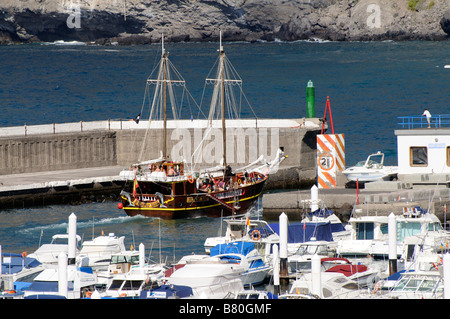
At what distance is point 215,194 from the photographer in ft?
137

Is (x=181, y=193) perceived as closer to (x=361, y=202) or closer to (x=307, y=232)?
(x=361, y=202)

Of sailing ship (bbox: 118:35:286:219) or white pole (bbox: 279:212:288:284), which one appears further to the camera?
sailing ship (bbox: 118:35:286:219)

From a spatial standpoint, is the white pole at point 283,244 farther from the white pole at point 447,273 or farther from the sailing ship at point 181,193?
the sailing ship at point 181,193

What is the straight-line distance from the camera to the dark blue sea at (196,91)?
38.3 m

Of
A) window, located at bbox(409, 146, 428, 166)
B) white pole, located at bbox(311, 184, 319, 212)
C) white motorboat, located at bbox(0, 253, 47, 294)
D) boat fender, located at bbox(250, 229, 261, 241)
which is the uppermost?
window, located at bbox(409, 146, 428, 166)

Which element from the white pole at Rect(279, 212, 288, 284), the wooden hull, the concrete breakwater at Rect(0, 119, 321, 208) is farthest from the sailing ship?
the white pole at Rect(279, 212, 288, 284)

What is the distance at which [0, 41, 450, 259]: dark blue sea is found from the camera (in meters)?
38.3

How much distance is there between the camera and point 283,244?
2494 cm

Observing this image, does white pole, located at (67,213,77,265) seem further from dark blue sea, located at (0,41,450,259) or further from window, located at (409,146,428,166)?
window, located at (409,146,428,166)

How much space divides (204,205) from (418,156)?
9.34m

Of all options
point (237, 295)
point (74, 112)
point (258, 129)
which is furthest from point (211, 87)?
point (237, 295)

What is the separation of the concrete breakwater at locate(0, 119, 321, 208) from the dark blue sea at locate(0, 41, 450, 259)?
524 centimetres

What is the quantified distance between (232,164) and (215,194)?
811 cm
